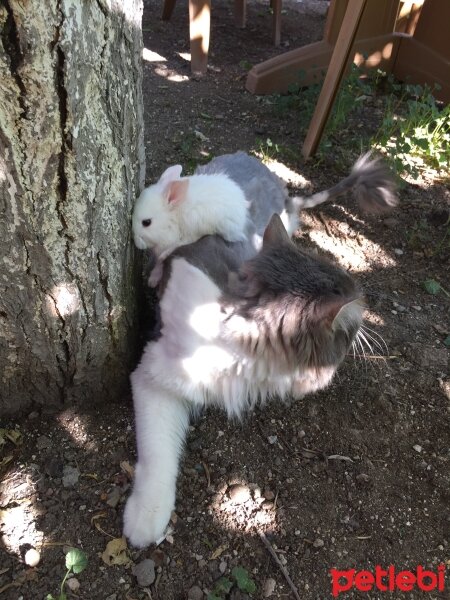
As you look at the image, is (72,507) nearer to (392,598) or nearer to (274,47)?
(392,598)

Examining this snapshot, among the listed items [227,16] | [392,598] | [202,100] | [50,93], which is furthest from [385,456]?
[227,16]

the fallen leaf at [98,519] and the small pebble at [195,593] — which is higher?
the fallen leaf at [98,519]

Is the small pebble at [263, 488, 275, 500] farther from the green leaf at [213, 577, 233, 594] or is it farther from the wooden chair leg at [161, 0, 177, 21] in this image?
the wooden chair leg at [161, 0, 177, 21]

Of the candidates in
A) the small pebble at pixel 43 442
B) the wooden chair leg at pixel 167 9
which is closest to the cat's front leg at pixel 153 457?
the small pebble at pixel 43 442

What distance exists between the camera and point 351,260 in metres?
2.93

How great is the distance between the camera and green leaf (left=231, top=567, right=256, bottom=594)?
1.67 m

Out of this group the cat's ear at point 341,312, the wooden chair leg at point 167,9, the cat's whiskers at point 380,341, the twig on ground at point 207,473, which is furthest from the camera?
the wooden chair leg at point 167,9

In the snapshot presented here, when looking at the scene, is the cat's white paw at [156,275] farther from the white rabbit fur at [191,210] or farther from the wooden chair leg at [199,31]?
the wooden chair leg at [199,31]

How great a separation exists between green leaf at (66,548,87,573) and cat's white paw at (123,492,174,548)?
162mm

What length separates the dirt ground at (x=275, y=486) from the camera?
1.69 m

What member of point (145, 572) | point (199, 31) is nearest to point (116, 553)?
point (145, 572)

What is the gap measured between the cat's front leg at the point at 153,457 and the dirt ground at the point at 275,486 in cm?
6

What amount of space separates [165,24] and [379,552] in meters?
5.34

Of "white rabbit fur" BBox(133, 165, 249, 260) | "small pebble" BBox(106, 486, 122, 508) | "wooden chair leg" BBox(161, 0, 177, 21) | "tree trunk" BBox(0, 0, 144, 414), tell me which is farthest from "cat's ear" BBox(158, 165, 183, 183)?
"wooden chair leg" BBox(161, 0, 177, 21)
